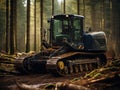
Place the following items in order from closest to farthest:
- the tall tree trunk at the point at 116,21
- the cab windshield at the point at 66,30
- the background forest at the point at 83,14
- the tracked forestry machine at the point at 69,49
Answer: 1. the tracked forestry machine at the point at 69,49
2. the cab windshield at the point at 66,30
3. the background forest at the point at 83,14
4. the tall tree trunk at the point at 116,21

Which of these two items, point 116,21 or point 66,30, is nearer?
point 66,30

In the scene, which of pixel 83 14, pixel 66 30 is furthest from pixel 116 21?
pixel 66 30

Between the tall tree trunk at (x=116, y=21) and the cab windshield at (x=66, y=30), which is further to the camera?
the tall tree trunk at (x=116, y=21)

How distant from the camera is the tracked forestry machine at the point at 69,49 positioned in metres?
15.6

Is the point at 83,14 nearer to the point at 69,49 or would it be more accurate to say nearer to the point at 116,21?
the point at 116,21

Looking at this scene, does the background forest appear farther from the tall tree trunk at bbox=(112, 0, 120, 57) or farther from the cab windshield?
the cab windshield

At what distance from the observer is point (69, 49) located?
16094 mm

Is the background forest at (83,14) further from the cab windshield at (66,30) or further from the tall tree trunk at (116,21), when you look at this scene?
the cab windshield at (66,30)

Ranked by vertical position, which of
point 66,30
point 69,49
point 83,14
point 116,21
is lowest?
point 69,49

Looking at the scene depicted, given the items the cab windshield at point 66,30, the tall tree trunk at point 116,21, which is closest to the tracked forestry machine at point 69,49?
the cab windshield at point 66,30

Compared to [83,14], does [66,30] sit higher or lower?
lower

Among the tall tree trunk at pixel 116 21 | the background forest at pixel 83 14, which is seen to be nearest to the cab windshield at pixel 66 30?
A: the background forest at pixel 83 14

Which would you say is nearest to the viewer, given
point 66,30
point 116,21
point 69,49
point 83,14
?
point 69,49

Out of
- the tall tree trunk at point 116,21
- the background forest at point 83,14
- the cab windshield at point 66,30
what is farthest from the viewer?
the tall tree trunk at point 116,21
